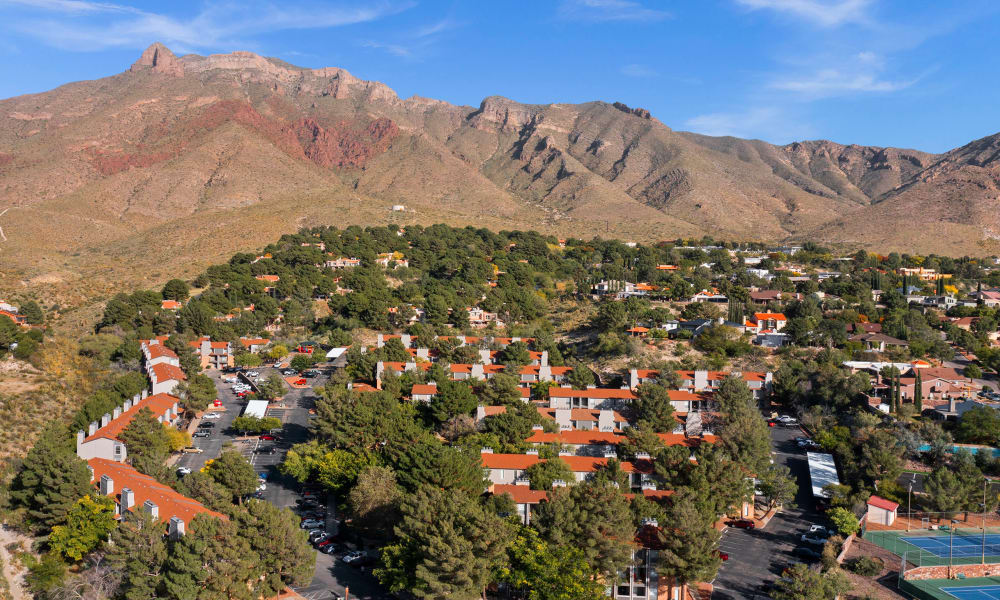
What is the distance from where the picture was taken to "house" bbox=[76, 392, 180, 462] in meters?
35.2

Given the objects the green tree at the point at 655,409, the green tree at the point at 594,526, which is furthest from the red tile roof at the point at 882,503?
the green tree at the point at 594,526

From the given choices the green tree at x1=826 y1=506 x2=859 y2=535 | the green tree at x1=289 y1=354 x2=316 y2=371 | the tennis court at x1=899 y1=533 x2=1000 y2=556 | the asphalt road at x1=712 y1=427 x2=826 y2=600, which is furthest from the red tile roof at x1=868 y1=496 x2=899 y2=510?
the green tree at x1=289 y1=354 x2=316 y2=371

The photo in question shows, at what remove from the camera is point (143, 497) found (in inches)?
1125

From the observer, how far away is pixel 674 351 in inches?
2298

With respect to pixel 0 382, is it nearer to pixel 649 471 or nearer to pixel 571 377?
pixel 571 377

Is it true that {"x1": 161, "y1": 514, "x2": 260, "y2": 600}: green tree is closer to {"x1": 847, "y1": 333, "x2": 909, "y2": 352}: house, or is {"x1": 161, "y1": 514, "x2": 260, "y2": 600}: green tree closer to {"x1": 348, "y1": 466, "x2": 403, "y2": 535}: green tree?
{"x1": 348, "y1": 466, "x2": 403, "y2": 535}: green tree

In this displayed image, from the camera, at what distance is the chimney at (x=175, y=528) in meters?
25.6

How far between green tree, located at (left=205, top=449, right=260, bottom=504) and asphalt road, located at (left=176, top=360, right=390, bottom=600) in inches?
76.5

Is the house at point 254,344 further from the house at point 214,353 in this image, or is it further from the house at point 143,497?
the house at point 143,497

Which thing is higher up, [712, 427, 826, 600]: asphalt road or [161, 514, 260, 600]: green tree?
[161, 514, 260, 600]: green tree

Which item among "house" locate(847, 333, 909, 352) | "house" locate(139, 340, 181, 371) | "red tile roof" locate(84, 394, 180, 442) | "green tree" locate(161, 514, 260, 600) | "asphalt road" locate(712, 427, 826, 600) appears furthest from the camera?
"house" locate(847, 333, 909, 352)

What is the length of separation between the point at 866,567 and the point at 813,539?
311 cm

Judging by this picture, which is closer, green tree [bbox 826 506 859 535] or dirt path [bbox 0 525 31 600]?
dirt path [bbox 0 525 31 600]

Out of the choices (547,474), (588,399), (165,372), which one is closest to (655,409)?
(588,399)
